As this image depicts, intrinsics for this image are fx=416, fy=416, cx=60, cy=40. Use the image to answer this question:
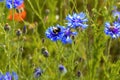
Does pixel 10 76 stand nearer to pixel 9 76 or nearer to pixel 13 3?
pixel 9 76

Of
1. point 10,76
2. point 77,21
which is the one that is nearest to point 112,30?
point 77,21

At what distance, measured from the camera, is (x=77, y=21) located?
196 cm

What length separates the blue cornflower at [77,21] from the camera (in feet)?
6.33

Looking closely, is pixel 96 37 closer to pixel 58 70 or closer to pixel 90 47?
pixel 90 47

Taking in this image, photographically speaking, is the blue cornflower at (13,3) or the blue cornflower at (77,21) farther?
the blue cornflower at (13,3)

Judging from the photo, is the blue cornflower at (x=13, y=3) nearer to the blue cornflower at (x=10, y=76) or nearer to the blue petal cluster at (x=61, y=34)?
the blue petal cluster at (x=61, y=34)

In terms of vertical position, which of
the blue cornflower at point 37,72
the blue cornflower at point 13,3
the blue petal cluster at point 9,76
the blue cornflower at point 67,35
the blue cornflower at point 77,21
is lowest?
the blue petal cluster at point 9,76

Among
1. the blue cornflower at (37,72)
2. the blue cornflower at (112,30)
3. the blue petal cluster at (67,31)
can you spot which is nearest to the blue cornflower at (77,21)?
the blue petal cluster at (67,31)

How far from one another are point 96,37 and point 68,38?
0.69 ft

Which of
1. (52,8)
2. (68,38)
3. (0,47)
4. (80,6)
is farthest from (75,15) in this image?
(80,6)

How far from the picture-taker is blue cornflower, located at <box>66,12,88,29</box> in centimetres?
193

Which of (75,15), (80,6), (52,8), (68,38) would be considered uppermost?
(80,6)

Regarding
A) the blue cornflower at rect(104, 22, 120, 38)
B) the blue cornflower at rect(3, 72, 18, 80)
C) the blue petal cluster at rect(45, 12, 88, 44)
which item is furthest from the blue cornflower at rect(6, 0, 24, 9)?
the blue cornflower at rect(104, 22, 120, 38)

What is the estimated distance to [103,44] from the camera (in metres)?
2.10
